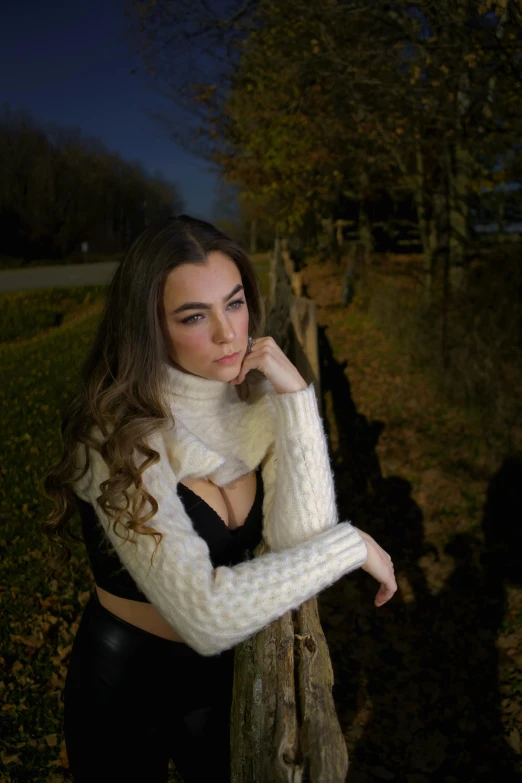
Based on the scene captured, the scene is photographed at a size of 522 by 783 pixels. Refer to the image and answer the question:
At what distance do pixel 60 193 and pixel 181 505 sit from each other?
2934 millimetres

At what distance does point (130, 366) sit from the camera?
155 cm

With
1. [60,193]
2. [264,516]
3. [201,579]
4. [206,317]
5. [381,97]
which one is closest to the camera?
[201,579]

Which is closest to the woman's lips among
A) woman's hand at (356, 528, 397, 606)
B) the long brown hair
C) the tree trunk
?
the long brown hair

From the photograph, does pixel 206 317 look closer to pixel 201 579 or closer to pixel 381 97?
pixel 201 579

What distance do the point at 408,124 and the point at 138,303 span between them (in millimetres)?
7241

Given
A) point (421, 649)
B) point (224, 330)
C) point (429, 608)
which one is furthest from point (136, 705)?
point (429, 608)

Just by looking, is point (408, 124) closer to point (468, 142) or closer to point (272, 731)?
point (468, 142)

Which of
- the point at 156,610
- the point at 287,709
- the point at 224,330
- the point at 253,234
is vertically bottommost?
the point at 287,709

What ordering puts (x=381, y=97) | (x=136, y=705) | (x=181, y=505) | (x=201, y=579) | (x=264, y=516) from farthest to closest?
(x=381, y=97)
(x=264, y=516)
(x=136, y=705)
(x=181, y=505)
(x=201, y=579)

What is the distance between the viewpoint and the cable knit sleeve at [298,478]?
1702mm

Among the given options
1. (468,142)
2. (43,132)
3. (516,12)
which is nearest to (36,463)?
(43,132)

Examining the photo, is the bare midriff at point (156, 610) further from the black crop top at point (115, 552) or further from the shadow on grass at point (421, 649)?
the shadow on grass at point (421, 649)

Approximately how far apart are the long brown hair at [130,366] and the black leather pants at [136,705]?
48 cm

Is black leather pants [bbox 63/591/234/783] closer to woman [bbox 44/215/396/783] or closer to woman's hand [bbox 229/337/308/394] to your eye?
woman [bbox 44/215/396/783]
